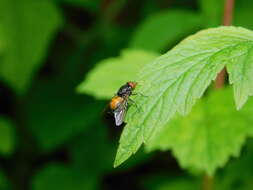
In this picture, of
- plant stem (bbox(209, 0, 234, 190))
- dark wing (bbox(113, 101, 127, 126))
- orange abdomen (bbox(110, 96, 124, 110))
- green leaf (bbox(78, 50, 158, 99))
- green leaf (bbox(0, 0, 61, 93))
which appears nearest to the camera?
dark wing (bbox(113, 101, 127, 126))

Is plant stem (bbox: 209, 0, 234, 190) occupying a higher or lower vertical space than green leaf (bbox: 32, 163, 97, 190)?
higher

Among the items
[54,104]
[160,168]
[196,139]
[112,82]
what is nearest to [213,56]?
[196,139]

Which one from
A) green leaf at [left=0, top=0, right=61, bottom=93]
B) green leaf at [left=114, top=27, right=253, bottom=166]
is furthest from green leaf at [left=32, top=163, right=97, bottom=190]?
green leaf at [left=114, top=27, right=253, bottom=166]

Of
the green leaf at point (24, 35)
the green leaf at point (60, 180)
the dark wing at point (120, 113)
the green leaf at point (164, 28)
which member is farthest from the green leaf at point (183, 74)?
the green leaf at point (60, 180)

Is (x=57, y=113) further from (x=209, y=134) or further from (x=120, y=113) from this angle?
(x=120, y=113)

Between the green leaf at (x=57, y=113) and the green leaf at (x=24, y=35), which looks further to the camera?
the green leaf at (x=57, y=113)

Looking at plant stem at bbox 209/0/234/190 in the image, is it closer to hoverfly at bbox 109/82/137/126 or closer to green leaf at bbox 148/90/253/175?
green leaf at bbox 148/90/253/175

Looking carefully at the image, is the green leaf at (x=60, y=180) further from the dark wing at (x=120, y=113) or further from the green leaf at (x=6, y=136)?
the dark wing at (x=120, y=113)
